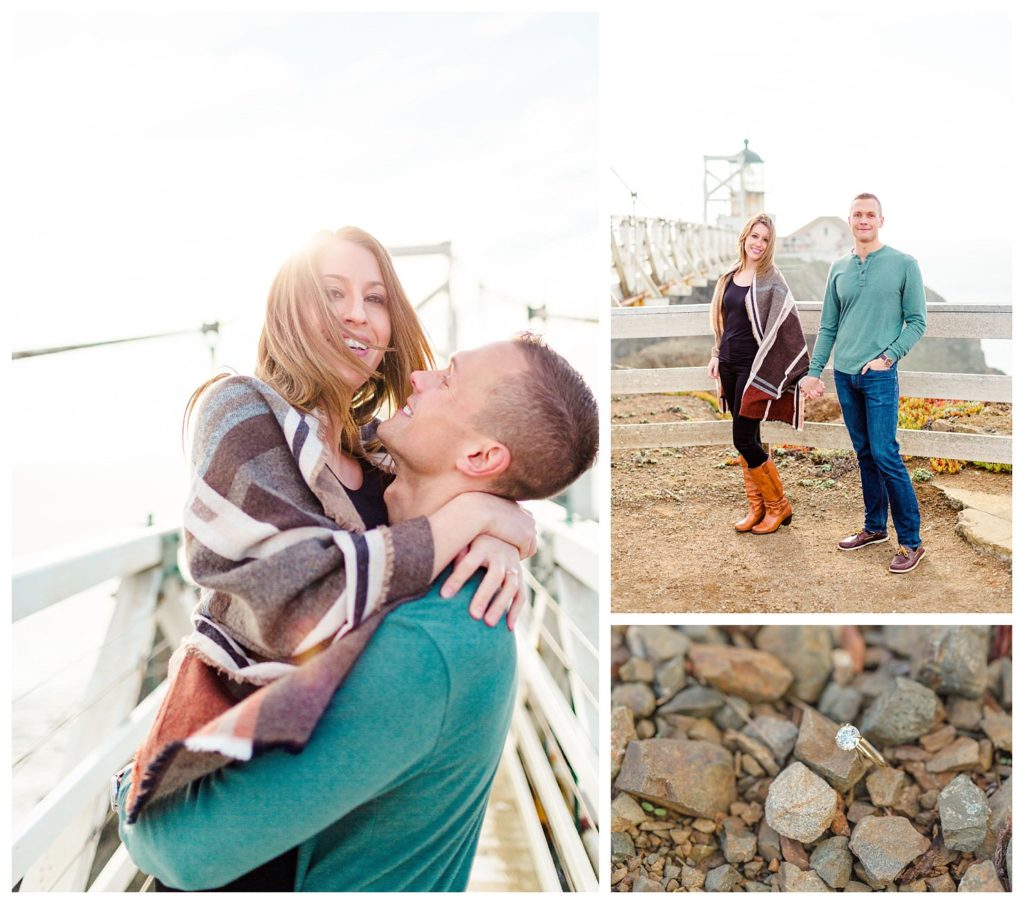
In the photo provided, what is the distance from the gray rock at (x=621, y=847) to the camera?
215 centimetres

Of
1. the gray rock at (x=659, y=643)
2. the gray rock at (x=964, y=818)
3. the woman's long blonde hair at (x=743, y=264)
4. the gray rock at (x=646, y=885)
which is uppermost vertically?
the woman's long blonde hair at (x=743, y=264)

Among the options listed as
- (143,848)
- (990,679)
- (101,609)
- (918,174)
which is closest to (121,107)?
(101,609)

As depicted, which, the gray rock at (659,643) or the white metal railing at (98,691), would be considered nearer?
the white metal railing at (98,691)

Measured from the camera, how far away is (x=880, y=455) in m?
1.93

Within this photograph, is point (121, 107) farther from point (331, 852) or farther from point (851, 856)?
point (851, 856)

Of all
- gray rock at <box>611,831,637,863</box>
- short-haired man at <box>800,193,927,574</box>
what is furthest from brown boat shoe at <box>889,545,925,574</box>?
gray rock at <box>611,831,637,863</box>

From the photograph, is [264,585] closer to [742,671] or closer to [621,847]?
[621,847]

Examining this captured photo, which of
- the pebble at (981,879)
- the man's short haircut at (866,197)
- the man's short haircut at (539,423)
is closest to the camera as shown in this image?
the man's short haircut at (539,423)

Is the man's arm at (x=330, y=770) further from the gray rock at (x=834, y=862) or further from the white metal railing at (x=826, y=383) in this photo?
the gray rock at (x=834, y=862)

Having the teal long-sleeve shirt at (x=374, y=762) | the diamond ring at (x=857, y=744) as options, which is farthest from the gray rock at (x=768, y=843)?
the teal long-sleeve shirt at (x=374, y=762)

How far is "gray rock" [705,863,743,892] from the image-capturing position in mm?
2135

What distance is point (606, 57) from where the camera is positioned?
1979 millimetres

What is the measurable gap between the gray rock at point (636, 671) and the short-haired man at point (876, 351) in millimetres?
738

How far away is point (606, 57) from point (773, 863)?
2025 millimetres
